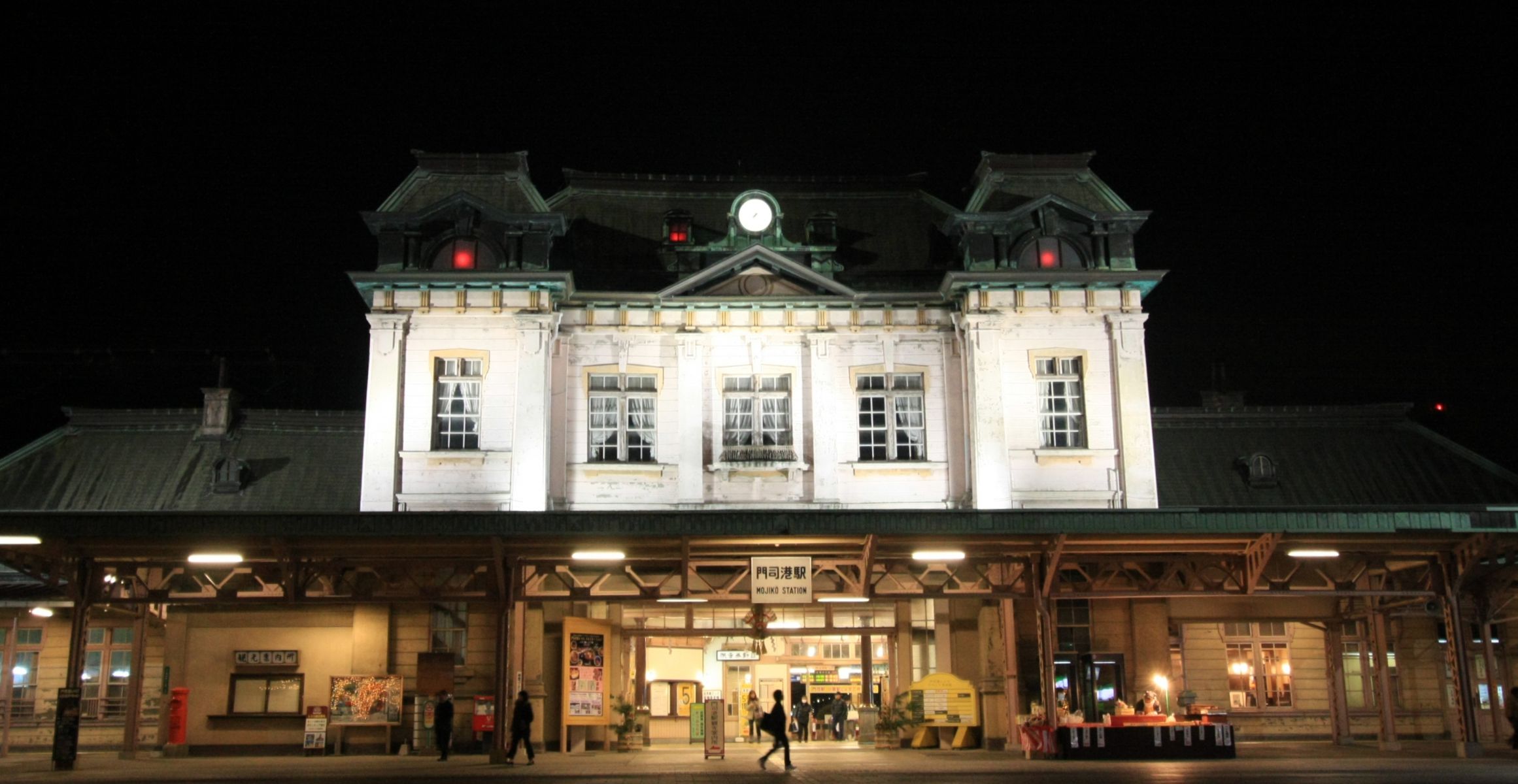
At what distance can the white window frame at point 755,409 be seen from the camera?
27.1 meters

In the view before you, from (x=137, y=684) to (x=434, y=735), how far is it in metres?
5.71

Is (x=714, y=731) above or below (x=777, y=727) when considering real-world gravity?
below

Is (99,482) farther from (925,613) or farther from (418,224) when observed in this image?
(925,613)

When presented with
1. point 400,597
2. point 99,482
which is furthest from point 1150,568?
point 99,482

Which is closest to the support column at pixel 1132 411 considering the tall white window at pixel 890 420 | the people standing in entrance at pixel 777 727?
the tall white window at pixel 890 420

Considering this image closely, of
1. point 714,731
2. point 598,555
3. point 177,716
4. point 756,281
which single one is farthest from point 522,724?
point 756,281

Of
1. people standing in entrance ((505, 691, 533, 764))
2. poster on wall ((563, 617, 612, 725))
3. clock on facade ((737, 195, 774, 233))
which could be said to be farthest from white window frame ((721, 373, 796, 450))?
people standing in entrance ((505, 691, 533, 764))

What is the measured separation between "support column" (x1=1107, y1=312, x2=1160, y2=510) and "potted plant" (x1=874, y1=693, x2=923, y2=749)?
5818 millimetres

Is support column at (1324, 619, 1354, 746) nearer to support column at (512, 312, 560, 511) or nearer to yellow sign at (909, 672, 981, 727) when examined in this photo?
yellow sign at (909, 672, 981, 727)

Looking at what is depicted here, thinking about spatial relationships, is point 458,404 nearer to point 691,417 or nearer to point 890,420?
point 691,417

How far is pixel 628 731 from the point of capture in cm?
2630

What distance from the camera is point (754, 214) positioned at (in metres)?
28.4

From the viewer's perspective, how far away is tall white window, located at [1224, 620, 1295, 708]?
2934cm

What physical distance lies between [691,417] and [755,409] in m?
1.32
